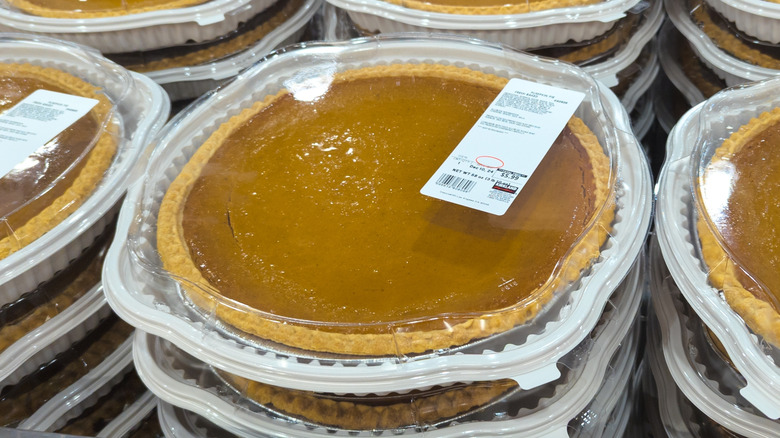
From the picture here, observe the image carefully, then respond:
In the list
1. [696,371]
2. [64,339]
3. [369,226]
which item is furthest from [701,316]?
[64,339]

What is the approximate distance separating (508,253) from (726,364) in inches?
14.0

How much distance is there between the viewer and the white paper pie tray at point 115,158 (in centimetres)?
127

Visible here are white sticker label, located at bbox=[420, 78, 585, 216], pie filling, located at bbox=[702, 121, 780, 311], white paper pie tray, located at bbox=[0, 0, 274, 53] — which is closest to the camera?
pie filling, located at bbox=[702, 121, 780, 311]

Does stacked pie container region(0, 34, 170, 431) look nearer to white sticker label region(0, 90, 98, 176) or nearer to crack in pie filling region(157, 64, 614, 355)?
white sticker label region(0, 90, 98, 176)

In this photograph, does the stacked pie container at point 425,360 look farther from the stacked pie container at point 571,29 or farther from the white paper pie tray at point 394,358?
the stacked pie container at point 571,29

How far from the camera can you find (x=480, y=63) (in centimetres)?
159

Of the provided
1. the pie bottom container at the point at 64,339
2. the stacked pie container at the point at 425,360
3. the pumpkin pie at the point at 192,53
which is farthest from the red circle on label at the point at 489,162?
the pumpkin pie at the point at 192,53

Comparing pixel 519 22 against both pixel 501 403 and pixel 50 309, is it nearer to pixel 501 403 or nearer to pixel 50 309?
pixel 501 403

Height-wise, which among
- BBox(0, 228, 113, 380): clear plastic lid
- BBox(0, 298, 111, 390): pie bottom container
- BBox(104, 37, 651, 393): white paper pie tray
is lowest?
BBox(0, 298, 111, 390): pie bottom container

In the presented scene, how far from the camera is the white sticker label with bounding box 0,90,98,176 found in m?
1.44

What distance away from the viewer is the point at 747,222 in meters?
1.13

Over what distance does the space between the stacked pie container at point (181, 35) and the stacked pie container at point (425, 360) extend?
→ 54cm

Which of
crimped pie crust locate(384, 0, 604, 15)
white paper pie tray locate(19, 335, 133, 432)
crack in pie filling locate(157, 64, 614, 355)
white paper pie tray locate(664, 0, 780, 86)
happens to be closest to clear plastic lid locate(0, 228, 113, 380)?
white paper pie tray locate(19, 335, 133, 432)

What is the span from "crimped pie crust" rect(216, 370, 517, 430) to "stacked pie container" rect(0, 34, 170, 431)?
0.49 meters
